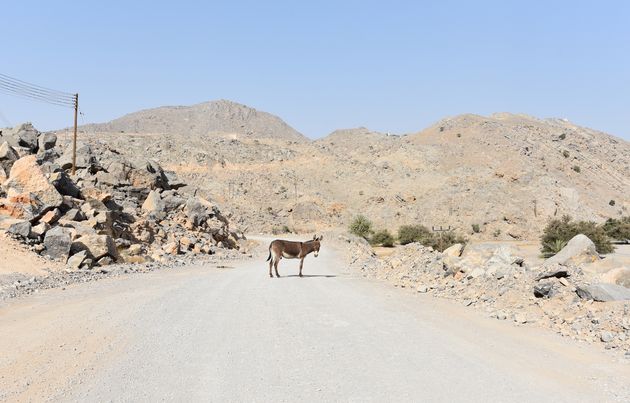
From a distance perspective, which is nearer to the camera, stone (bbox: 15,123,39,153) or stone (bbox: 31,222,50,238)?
stone (bbox: 31,222,50,238)

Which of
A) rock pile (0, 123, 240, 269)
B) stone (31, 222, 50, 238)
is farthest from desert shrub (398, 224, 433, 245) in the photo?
stone (31, 222, 50, 238)

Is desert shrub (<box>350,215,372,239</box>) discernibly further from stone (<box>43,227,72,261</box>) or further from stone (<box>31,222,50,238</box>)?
stone (<box>43,227,72,261</box>)

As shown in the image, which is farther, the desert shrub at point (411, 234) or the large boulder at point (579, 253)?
the desert shrub at point (411, 234)

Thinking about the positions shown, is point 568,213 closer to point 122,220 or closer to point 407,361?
point 122,220

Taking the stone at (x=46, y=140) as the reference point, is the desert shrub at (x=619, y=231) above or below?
below

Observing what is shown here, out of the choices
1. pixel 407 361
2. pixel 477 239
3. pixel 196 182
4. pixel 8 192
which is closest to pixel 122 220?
pixel 8 192

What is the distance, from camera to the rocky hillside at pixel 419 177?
7975cm

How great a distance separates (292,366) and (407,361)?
183cm

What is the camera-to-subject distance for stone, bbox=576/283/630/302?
11204 millimetres

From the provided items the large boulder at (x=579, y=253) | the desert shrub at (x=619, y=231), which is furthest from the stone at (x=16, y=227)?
the desert shrub at (x=619, y=231)

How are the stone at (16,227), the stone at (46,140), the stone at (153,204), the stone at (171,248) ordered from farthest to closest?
the stone at (46,140), the stone at (153,204), the stone at (171,248), the stone at (16,227)

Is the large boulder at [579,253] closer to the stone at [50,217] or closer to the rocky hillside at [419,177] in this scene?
the stone at [50,217]

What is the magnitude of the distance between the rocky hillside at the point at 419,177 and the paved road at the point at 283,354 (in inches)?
2468

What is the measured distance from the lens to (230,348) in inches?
348
